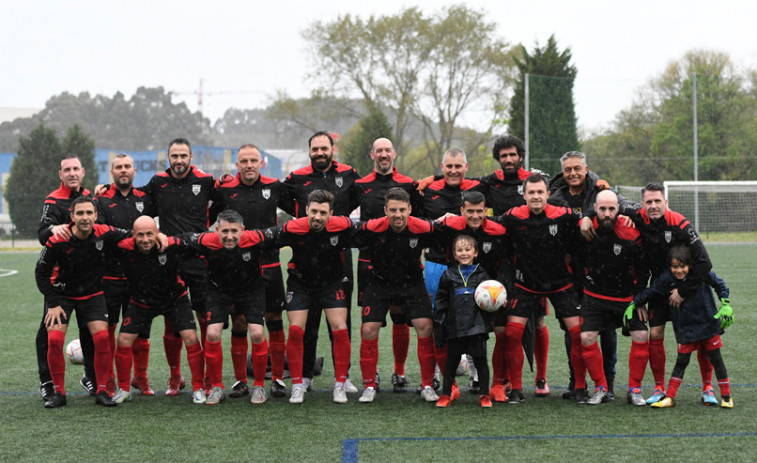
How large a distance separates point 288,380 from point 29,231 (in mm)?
28270

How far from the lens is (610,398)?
5559 mm

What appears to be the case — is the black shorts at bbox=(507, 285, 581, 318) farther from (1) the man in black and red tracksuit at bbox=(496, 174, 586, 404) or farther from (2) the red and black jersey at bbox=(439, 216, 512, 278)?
(2) the red and black jersey at bbox=(439, 216, 512, 278)

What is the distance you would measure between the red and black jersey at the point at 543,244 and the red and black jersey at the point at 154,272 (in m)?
2.31

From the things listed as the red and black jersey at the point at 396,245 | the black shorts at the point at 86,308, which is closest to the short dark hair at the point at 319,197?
the red and black jersey at the point at 396,245

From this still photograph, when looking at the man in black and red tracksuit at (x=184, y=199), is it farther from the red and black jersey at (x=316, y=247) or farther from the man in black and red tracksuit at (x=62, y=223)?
the red and black jersey at (x=316, y=247)

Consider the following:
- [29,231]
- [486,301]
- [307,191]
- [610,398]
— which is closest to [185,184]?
[307,191]

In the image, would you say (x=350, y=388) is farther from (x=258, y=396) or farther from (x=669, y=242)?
(x=669, y=242)

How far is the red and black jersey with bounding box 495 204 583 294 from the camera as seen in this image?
217 inches

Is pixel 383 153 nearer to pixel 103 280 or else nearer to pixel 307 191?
pixel 307 191

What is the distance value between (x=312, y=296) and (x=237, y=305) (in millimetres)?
540

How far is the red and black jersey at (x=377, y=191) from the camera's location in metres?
6.26

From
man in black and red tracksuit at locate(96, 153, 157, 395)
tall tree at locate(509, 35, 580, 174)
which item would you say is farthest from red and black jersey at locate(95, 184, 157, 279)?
tall tree at locate(509, 35, 580, 174)

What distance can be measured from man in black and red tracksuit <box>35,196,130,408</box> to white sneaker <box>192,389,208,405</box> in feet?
1.79

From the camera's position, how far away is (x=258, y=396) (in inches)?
221
